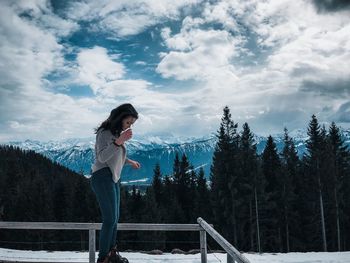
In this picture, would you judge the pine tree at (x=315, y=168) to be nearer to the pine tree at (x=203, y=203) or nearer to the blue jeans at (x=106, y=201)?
the pine tree at (x=203, y=203)

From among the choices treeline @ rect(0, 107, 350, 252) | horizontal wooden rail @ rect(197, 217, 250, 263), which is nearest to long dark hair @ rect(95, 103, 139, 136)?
horizontal wooden rail @ rect(197, 217, 250, 263)

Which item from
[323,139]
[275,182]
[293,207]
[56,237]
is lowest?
[56,237]

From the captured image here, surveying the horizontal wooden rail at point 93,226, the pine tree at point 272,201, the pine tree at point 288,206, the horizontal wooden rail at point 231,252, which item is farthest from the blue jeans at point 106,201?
the pine tree at point 288,206

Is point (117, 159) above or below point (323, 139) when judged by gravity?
below

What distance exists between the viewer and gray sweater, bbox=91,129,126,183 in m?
3.90

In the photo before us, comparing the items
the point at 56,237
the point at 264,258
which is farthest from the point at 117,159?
the point at 56,237

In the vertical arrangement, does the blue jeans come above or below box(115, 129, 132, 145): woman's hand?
below

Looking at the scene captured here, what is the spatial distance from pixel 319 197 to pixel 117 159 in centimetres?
3761

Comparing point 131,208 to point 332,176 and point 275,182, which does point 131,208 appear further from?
point 332,176

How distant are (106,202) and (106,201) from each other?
0.04 feet

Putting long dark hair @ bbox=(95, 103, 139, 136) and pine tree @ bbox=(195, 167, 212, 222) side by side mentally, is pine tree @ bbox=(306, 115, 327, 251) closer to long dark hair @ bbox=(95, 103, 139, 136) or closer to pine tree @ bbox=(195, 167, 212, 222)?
pine tree @ bbox=(195, 167, 212, 222)

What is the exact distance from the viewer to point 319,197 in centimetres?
3753

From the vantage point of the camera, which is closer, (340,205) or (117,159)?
(117,159)

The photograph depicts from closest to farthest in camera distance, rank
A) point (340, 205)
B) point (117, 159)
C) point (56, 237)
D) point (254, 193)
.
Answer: point (117, 159)
point (254, 193)
point (340, 205)
point (56, 237)
